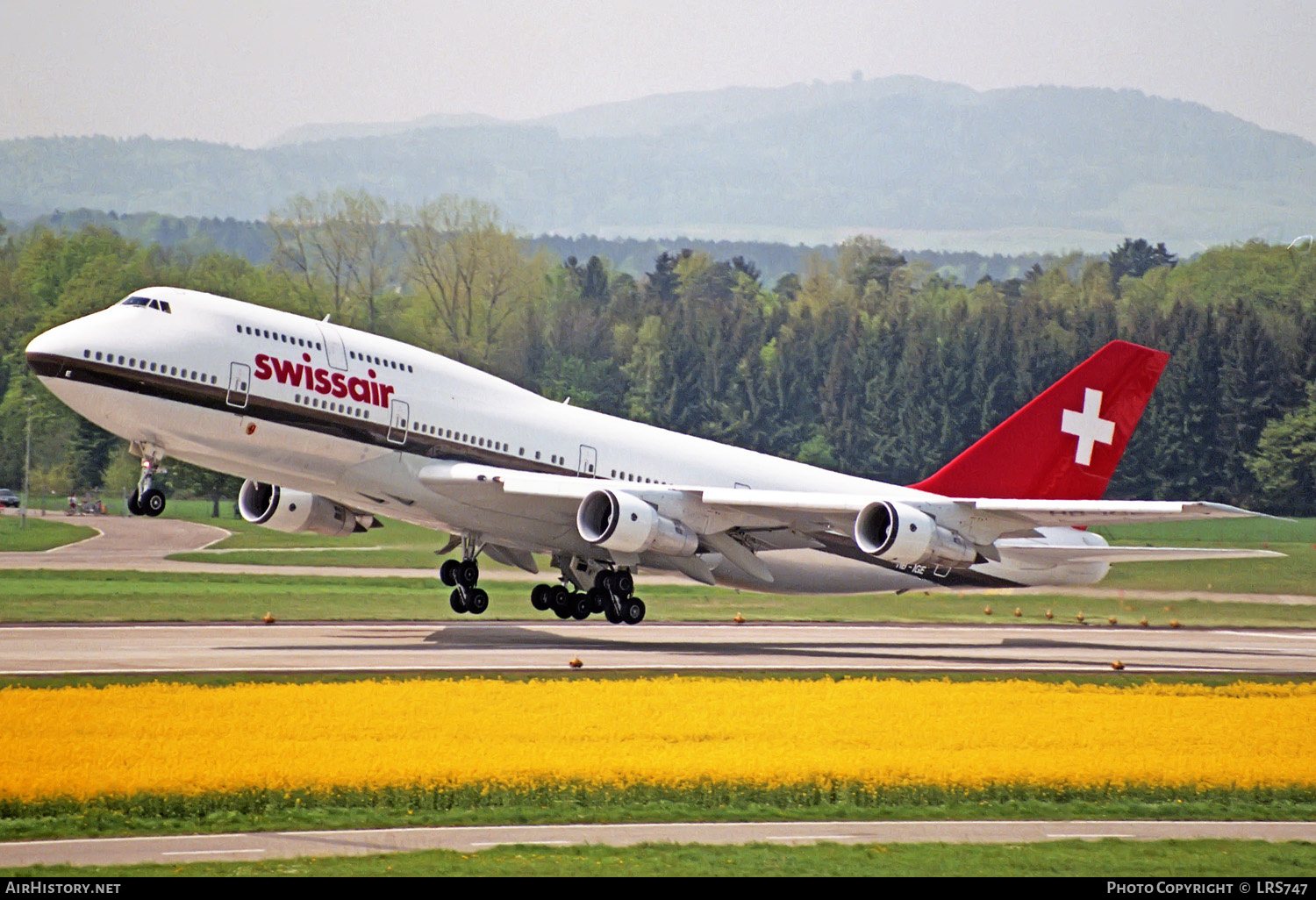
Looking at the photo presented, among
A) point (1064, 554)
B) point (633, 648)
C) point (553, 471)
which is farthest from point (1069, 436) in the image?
point (553, 471)

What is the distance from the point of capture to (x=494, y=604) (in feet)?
162

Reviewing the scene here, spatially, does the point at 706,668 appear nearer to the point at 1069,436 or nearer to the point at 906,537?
the point at 906,537

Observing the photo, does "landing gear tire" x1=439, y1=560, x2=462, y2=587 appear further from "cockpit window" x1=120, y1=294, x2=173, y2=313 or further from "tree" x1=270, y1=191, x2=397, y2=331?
"tree" x1=270, y1=191, x2=397, y2=331

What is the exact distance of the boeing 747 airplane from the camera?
33.9 meters

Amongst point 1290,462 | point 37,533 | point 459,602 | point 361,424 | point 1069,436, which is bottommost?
point 37,533

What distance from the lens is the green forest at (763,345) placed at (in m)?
93.9

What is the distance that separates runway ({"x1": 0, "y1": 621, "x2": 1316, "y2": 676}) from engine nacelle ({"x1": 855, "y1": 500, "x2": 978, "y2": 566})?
2366 millimetres

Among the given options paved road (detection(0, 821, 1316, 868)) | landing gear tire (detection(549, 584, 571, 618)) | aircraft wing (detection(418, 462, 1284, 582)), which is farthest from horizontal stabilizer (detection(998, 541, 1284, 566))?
paved road (detection(0, 821, 1316, 868))

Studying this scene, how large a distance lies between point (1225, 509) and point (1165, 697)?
5133mm

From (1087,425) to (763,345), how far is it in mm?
81142

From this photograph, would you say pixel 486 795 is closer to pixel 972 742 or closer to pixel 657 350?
pixel 972 742

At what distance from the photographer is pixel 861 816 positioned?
699 inches

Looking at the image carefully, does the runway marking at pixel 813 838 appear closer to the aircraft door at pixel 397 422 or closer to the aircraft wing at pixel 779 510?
the aircraft wing at pixel 779 510

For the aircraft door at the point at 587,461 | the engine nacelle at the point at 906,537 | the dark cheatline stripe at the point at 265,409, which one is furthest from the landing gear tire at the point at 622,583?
the engine nacelle at the point at 906,537
